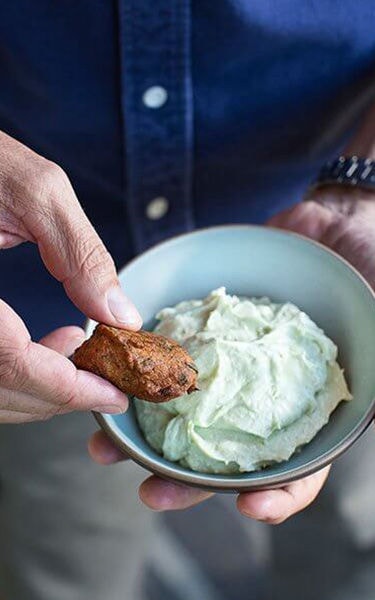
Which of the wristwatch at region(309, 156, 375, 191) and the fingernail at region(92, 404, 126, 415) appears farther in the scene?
Answer: the wristwatch at region(309, 156, 375, 191)

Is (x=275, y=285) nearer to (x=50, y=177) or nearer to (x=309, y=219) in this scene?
(x=309, y=219)

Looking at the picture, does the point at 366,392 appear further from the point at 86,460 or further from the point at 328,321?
the point at 86,460

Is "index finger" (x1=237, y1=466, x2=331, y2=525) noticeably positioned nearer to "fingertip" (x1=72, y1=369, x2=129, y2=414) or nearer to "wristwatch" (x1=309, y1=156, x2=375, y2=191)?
"fingertip" (x1=72, y1=369, x2=129, y2=414)

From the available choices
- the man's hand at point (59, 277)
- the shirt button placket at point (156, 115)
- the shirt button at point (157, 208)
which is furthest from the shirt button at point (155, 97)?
the man's hand at point (59, 277)

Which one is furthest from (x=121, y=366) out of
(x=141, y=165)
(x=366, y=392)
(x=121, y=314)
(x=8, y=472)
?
(x=8, y=472)

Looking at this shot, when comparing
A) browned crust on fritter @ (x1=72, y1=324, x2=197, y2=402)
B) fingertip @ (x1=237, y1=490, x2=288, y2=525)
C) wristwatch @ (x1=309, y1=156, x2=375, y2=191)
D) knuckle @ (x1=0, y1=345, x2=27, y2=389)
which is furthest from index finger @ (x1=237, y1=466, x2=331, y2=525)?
wristwatch @ (x1=309, y1=156, x2=375, y2=191)

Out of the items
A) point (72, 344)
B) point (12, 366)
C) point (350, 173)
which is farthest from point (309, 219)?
point (12, 366)
